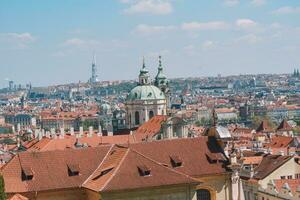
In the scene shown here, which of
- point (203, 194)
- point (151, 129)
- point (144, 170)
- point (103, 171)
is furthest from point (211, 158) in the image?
point (151, 129)

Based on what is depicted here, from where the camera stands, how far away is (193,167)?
147ft

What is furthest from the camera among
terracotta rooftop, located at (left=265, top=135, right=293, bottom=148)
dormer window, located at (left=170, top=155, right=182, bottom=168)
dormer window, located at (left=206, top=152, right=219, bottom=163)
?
terracotta rooftop, located at (left=265, top=135, right=293, bottom=148)

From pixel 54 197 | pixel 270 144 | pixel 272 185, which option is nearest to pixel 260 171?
pixel 272 185

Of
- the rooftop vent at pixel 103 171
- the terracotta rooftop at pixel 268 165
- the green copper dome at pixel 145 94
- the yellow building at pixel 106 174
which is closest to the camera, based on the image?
the yellow building at pixel 106 174

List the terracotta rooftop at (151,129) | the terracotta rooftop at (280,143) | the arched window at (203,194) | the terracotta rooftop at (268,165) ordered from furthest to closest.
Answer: the terracotta rooftop at (280,143) → the terracotta rooftop at (151,129) → the terracotta rooftop at (268,165) → the arched window at (203,194)

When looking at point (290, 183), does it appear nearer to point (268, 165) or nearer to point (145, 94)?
point (268, 165)

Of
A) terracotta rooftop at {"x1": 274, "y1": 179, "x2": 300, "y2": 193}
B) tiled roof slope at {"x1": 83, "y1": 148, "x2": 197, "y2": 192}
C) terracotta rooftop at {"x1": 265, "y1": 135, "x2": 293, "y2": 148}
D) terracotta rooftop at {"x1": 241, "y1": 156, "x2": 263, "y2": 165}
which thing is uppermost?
tiled roof slope at {"x1": 83, "y1": 148, "x2": 197, "y2": 192}

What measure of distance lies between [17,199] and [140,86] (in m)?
79.5

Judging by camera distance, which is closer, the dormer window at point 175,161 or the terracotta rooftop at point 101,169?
the terracotta rooftop at point 101,169

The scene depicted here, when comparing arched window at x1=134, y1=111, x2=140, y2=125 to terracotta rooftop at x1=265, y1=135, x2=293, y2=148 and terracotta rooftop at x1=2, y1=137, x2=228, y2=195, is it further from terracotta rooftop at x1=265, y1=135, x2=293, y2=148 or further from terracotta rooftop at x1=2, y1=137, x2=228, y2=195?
terracotta rooftop at x1=2, y1=137, x2=228, y2=195

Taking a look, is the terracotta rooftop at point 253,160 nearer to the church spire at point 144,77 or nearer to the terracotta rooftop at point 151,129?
the terracotta rooftop at point 151,129

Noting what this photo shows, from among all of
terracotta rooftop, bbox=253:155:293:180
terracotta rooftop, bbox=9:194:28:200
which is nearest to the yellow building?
terracotta rooftop, bbox=9:194:28:200

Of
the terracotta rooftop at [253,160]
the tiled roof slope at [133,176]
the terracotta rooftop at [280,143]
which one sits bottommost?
the terracotta rooftop at [280,143]

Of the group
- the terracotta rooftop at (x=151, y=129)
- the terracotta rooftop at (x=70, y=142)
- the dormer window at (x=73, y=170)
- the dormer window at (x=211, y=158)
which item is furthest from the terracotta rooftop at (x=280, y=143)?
the dormer window at (x=73, y=170)
